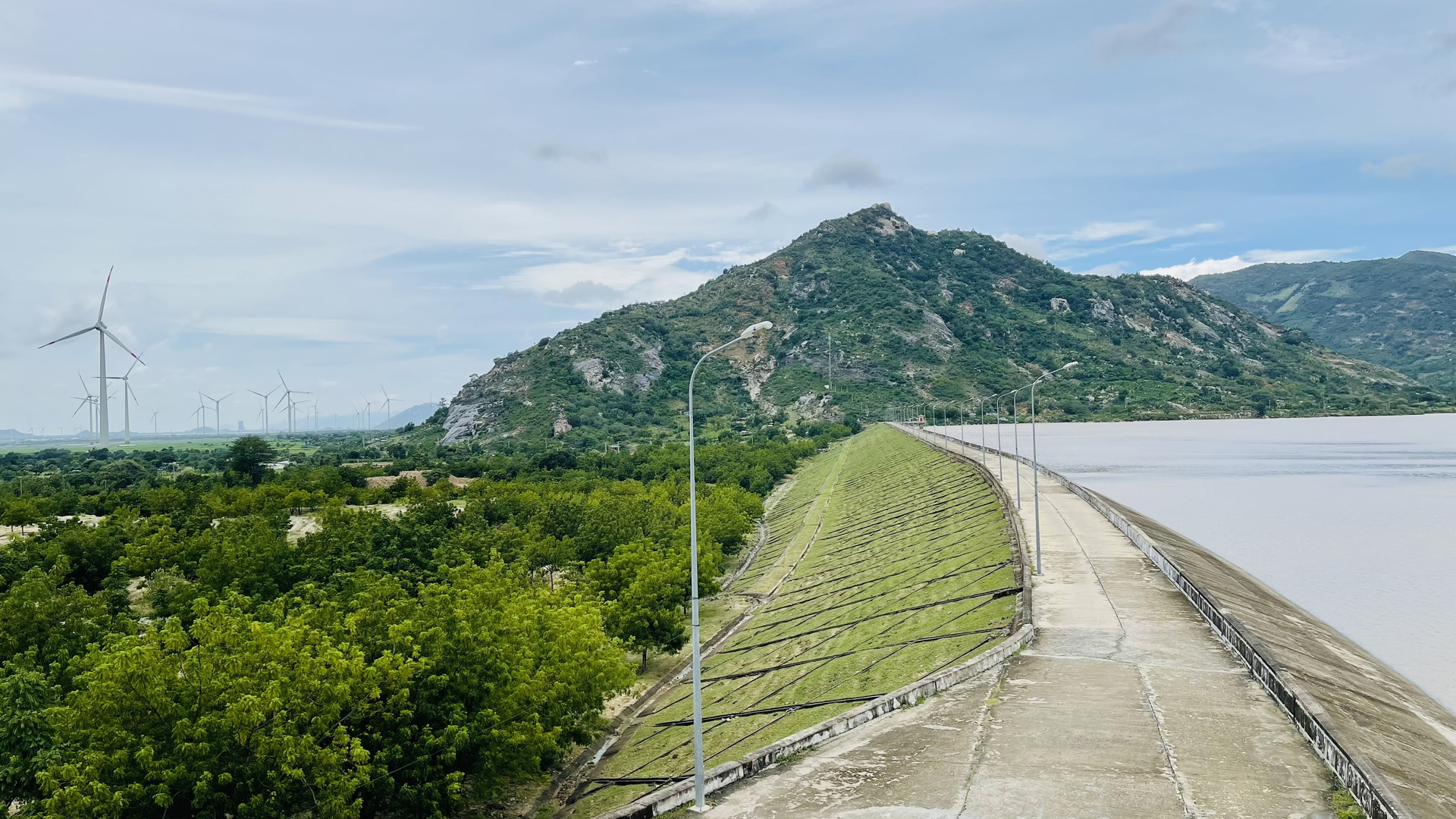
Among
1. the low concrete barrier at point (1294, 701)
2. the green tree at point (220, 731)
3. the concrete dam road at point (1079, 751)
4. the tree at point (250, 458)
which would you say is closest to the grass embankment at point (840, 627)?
the concrete dam road at point (1079, 751)

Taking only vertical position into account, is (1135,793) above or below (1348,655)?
above

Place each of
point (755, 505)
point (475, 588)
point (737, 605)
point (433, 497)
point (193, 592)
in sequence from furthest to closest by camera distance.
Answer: point (755, 505) → point (433, 497) → point (737, 605) → point (193, 592) → point (475, 588)

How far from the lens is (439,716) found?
27.8m

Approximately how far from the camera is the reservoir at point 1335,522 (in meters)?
51.1

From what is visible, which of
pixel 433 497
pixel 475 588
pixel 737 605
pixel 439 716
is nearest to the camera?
pixel 439 716

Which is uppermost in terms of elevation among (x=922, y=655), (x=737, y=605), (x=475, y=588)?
(x=475, y=588)

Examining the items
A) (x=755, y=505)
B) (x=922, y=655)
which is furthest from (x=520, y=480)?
(x=922, y=655)

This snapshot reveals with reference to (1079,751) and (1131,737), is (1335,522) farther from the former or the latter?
(1079,751)

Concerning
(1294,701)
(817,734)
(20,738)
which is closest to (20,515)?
(20,738)

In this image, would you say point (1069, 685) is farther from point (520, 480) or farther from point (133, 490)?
point (133, 490)

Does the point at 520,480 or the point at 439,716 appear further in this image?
the point at 520,480

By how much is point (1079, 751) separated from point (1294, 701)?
249 inches

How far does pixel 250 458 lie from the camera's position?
400 feet

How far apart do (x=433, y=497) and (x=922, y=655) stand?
63.5 meters
